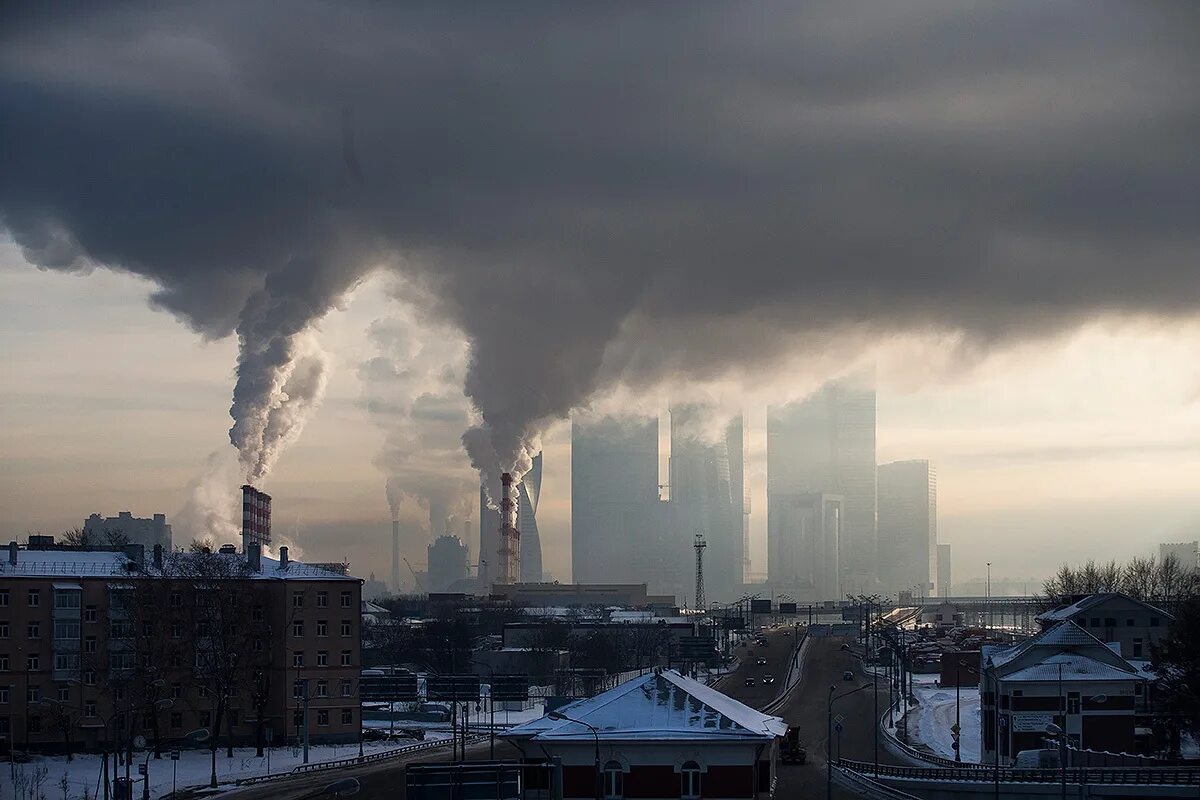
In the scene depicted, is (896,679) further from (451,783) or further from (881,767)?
(451,783)

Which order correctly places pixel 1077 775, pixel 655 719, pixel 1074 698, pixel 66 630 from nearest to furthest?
pixel 655 719 → pixel 1077 775 → pixel 1074 698 → pixel 66 630

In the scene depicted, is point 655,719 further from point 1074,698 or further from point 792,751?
point 1074,698

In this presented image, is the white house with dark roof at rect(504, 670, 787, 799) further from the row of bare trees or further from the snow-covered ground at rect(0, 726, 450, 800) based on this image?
the row of bare trees

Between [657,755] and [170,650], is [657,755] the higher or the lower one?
the lower one

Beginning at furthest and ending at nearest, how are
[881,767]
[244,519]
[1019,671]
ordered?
[244,519], [1019,671], [881,767]

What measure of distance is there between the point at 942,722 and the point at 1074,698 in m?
24.8

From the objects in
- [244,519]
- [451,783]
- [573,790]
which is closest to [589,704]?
[573,790]

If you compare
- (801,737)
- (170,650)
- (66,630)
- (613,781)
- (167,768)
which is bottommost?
(167,768)

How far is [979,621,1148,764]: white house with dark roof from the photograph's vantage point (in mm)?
67000

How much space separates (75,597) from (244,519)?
70.0 m

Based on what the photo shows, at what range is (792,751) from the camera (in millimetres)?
71000

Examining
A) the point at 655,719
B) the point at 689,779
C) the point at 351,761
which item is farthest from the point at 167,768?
the point at 689,779

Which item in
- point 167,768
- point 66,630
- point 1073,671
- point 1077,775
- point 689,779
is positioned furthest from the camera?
point 66,630

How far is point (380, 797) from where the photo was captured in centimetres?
5994
